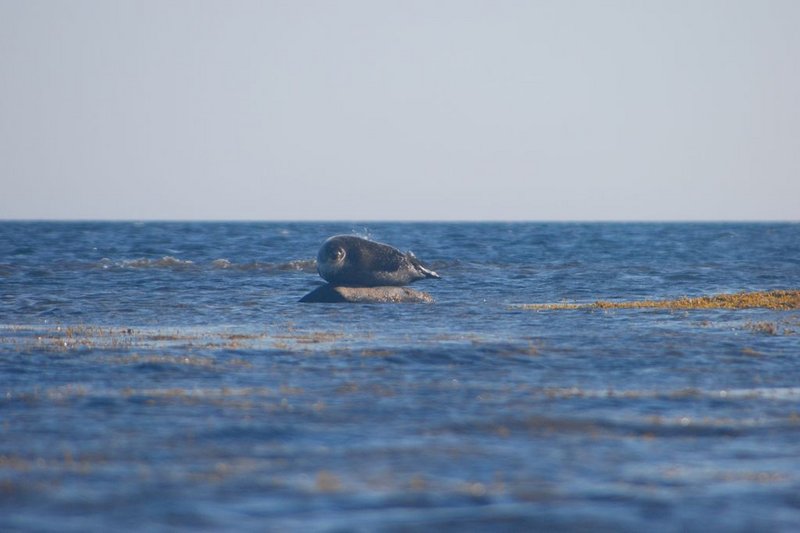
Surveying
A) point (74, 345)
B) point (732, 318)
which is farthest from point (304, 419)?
point (732, 318)

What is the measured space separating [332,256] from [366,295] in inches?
49.9

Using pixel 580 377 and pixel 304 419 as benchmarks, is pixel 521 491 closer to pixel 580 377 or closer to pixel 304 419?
pixel 304 419

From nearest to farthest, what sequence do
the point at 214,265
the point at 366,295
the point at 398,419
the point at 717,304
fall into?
1. the point at 398,419
2. the point at 717,304
3. the point at 366,295
4. the point at 214,265

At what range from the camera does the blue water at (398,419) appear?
8.62 m

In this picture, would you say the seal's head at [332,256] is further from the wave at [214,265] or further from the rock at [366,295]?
the wave at [214,265]

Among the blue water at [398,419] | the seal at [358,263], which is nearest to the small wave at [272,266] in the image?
the seal at [358,263]

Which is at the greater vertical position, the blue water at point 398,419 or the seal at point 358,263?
the seal at point 358,263

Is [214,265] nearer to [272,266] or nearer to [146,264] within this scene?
[272,266]

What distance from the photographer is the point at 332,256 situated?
26766 mm

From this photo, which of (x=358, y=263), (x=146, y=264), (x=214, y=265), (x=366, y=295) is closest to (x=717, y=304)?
(x=366, y=295)

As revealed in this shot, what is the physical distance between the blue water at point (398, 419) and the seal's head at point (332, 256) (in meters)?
1.46

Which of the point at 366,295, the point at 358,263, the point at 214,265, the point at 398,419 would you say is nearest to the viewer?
the point at 398,419

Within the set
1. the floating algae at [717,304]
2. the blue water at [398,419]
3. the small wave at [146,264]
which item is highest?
the floating algae at [717,304]

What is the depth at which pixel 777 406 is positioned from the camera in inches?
502
